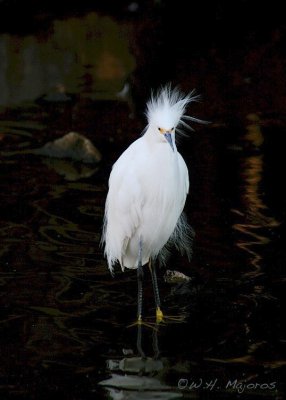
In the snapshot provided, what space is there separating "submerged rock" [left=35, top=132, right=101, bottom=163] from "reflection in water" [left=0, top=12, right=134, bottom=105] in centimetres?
220

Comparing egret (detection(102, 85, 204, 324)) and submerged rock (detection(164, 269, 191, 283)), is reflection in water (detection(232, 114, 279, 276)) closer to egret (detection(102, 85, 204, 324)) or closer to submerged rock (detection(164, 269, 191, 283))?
submerged rock (detection(164, 269, 191, 283))

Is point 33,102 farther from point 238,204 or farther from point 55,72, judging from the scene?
point 238,204

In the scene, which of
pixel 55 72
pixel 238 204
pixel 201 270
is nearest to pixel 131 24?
pixel 55 72

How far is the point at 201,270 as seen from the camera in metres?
6.27

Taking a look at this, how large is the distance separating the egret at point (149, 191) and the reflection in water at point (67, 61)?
5.74 m

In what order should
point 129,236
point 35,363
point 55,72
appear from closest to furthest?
1. point 35,363
2. point 129,236
3. point 55,72

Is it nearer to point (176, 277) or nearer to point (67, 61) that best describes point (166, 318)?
point (176, 277)

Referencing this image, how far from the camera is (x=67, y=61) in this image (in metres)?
12.4

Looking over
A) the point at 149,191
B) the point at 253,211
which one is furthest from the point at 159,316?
the point at 253,211

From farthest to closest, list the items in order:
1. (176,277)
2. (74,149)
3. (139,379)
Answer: (74,149), (176,277), (139,379)

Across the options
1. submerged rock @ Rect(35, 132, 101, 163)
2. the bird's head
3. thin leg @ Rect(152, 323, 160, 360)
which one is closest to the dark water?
thin leg @ Rect(152, 323, 160, 360)

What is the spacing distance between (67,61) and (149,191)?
730 cm

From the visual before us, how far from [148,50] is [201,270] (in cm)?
711

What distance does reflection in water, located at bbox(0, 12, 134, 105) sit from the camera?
11609mm
